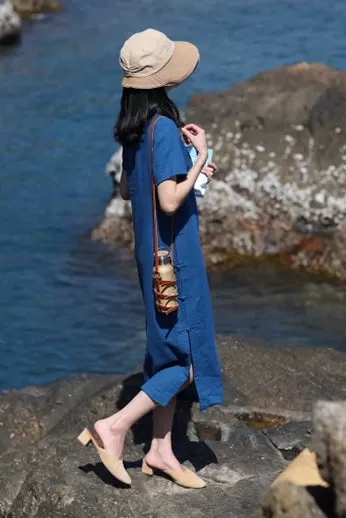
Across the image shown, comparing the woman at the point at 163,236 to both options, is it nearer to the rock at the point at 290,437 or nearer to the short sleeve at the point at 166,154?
the short sleeve at the point at 166,154

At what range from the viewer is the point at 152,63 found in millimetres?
5723

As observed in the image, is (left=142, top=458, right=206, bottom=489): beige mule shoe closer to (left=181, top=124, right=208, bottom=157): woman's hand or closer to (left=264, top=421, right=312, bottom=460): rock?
(left=264, top=421, right=312, bottom=460): rock

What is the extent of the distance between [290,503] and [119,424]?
1.49 m

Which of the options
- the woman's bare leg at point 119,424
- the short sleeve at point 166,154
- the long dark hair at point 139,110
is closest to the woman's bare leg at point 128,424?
the woman's bare leg at point 119,424

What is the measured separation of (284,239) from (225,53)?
8.54 m

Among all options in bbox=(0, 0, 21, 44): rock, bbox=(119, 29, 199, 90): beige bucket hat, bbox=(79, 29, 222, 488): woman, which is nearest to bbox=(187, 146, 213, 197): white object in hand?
bbox=(79, 29, 222, 488): woman

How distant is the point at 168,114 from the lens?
5.81 m

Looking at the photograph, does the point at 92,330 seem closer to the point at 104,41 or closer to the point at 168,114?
the point at 168,114

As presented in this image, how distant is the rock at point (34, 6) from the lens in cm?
2419

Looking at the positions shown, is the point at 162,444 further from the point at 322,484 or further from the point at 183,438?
the point at 322,484

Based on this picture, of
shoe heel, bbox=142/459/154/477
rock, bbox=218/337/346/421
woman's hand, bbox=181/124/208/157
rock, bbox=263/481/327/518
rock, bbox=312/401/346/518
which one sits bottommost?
rock, bbox=218/337/346/421

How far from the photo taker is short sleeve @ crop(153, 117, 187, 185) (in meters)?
5.70

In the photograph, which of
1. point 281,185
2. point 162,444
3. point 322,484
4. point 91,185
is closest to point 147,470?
point 162,444

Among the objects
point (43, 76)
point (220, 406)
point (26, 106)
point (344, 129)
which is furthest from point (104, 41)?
point (220, 406)
